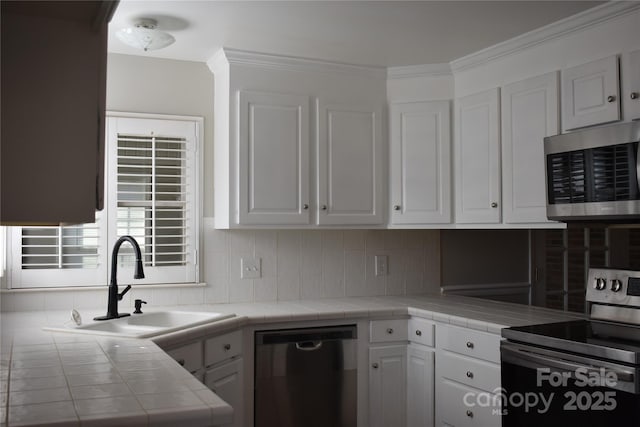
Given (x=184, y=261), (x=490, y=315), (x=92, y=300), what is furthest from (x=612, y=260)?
(x=92, y=300)

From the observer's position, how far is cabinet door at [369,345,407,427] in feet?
10.6

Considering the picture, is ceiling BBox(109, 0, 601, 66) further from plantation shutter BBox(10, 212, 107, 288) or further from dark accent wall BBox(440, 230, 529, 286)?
dark accent wall BBox(440, 230, 529, 286)

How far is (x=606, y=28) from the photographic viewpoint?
8.62 ft

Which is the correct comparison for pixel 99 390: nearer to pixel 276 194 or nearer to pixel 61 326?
pixel 61 326

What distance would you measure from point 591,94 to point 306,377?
188 centimetres

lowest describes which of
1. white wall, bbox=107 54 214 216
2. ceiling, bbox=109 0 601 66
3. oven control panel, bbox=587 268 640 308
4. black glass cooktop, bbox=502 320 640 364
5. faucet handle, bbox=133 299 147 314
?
black glass cooktop, bbox=502 320 640 364

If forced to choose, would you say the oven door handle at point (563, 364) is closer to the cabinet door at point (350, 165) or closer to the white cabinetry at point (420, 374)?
the white cabinetry at point (420, 374)

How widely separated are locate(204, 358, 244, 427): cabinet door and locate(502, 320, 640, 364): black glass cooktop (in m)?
1.22

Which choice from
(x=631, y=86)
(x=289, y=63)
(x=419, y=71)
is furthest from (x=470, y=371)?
(x=289, y=63)

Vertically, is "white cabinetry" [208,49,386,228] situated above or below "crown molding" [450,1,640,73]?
below

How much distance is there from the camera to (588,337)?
2.40 m

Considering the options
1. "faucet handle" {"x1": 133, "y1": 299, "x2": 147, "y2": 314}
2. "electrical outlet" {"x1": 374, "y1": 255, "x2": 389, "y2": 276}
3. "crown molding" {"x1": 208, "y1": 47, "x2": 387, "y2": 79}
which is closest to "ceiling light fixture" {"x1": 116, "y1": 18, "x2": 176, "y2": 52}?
"crown molding" {"x1": 208, "y1": 47, "x2": 387, "y2": 79}

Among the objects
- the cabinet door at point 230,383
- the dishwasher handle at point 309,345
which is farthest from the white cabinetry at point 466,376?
the cabinet door at point 230,383

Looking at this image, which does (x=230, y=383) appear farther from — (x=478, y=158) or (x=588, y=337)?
(x=478, y=158)
